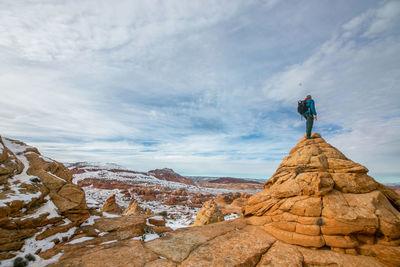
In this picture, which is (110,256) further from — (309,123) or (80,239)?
(309,123)

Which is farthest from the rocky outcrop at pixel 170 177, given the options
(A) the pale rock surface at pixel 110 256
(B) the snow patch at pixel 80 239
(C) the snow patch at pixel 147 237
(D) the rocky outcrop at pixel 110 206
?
(A) the pale rock surface at pixel 110 256

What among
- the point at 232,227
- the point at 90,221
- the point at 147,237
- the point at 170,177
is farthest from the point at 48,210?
the point at 170,177

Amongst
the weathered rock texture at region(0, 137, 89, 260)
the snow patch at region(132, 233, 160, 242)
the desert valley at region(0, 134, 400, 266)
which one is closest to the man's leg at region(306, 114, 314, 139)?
the desert valley at region(0, 134, 400, 266)

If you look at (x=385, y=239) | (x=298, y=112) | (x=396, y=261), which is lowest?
(x=396, y=261)

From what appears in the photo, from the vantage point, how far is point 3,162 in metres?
8.55

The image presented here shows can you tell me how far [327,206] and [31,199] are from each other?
46.2 ft

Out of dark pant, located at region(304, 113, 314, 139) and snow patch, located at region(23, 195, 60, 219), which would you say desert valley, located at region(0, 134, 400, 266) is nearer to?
snow patch, located at region(23, 195, 60, 219)

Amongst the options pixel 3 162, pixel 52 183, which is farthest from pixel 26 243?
pixel 3 162

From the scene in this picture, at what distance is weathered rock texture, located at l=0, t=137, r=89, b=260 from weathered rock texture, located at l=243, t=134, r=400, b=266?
10.4m

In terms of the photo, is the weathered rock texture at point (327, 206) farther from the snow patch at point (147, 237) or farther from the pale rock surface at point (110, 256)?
the pale rock surface at point (110, 256)

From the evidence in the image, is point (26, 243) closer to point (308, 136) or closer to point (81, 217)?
point (81, 217)

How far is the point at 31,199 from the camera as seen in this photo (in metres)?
7.99

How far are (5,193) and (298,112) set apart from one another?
16674 millimetres

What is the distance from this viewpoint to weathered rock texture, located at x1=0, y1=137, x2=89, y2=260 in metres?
6.82
